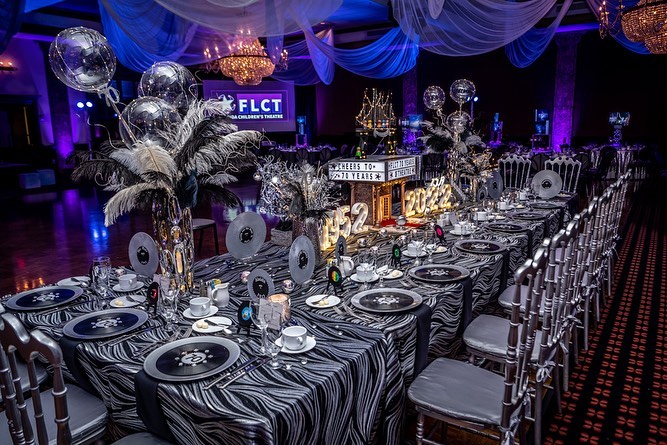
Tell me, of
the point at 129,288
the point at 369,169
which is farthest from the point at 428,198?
the point at 129,288

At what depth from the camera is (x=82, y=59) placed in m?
2.32

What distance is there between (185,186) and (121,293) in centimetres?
66

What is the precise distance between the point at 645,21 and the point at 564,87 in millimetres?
7185

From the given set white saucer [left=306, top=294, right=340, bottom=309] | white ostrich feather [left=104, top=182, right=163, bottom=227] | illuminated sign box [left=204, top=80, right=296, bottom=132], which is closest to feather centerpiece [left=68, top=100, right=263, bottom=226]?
white ostrich feather [left=104, top=182, right=163, bottom=227]

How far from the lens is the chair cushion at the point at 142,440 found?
159 centimetres

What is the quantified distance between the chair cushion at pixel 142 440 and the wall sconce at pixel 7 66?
1363cm

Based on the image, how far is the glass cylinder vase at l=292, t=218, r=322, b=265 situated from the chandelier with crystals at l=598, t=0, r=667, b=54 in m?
4.17

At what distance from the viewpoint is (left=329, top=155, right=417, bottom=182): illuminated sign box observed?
3.64 meters

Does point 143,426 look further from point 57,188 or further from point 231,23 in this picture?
point 57,188

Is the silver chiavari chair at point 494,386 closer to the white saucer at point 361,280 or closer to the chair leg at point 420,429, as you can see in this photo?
the chair leg at point 420,429

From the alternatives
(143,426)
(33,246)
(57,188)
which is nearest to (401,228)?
(143,426)

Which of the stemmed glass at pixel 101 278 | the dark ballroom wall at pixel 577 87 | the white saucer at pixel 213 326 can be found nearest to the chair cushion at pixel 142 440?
the white saucer at pixel 213 326

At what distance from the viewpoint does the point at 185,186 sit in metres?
2.27

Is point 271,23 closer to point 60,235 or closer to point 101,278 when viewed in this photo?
point 101,278
